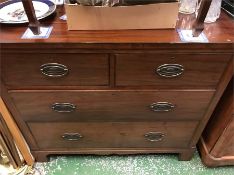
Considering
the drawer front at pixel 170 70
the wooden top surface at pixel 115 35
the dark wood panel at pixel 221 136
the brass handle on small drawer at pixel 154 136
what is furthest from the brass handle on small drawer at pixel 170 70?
the brass handle on small drawer at pixel 154 136

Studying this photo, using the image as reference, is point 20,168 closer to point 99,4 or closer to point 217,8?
point 99,4

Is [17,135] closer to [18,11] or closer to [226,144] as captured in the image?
[18,11]

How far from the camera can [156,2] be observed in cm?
75

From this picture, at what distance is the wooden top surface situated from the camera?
0.75 meters

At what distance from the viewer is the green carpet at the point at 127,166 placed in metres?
1.22

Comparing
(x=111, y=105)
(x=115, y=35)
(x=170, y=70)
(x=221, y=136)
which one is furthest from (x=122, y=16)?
(x=221, y=136)

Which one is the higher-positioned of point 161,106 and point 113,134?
point 161,106

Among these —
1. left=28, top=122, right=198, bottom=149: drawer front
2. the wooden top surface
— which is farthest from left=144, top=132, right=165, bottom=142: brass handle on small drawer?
the wooden top surface

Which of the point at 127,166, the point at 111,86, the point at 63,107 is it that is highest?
the point at 111,86

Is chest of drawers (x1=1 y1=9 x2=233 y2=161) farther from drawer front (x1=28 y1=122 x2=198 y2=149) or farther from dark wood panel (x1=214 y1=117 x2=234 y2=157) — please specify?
dark wood panel (x1=214 y1=117 x2=234 y2=157)

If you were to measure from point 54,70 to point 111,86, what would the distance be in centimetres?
22

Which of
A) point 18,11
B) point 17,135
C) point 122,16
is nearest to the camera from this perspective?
point 122,16

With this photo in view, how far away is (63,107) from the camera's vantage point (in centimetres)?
96

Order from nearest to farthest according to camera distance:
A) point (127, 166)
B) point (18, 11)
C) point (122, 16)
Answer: point (122, 16)
point (18, 11)
point (127, 166)
